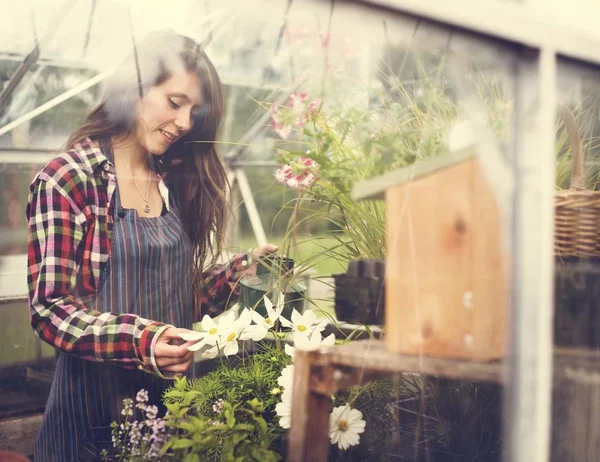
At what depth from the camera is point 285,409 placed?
68.9 inches

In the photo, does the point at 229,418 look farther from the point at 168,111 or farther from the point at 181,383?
the point at 168,111

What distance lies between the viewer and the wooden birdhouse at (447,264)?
1593 mm

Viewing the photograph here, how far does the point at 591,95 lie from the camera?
2000 millimetres

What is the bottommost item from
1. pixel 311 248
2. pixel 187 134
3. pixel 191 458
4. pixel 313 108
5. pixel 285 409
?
pixel 191 458

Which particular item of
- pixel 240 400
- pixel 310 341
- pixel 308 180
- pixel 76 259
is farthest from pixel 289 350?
pixel 76 259

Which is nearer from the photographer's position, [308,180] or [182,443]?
[182,443]

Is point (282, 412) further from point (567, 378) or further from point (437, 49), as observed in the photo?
point (437, 49)

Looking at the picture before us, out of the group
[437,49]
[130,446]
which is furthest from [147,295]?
[437,49]

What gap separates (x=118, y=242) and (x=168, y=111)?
0.33 meters

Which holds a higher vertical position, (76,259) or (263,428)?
(76,259)

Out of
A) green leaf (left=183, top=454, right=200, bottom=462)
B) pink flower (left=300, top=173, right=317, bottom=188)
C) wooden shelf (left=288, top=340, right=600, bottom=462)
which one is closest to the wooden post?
wooden shelf (left=288, top=340, right=600, bottom=462)

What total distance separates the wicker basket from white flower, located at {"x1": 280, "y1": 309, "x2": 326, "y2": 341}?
0.62 m

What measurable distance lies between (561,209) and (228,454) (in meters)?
1.00

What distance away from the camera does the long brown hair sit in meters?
1.65
